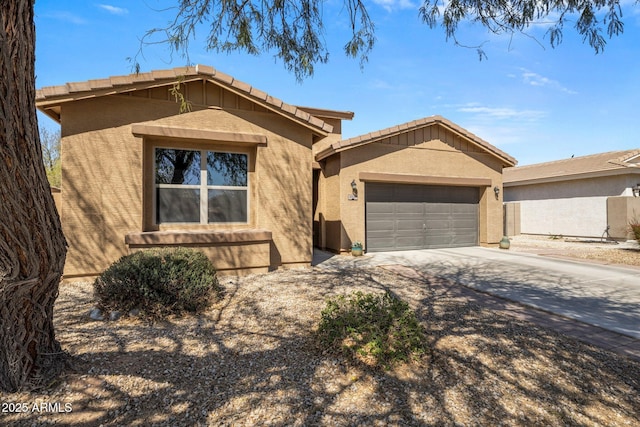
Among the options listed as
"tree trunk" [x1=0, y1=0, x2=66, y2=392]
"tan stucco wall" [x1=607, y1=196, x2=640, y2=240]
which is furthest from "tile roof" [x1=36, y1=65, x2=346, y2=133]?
"tan stucco wall" [x1=607, y1=196, x2=640, y2=240]

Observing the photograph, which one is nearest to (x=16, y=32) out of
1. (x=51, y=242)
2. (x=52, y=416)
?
(x=51, y=242)

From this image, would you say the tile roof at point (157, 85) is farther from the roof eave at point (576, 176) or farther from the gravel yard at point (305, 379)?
the roof eave at point (576, 176)

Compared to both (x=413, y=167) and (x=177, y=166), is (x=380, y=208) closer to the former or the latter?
(x=413, y=167)

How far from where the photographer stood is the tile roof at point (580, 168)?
15.7 m

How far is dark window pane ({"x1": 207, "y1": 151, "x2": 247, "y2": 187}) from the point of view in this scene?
7969 millimetres

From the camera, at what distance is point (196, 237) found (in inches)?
282

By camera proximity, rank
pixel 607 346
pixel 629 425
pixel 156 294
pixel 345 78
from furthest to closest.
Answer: pixel 345 78 → pixel 156 294 → pixel 607 346 → pixel 629 425

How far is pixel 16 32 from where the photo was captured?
93.8 inches

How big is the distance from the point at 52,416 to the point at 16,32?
2974 mm

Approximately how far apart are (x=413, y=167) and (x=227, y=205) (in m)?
7.39

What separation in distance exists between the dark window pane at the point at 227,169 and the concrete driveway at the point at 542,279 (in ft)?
11.0

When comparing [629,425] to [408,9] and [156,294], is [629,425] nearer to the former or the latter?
[156,294]

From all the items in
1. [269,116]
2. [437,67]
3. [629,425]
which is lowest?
[629,425]

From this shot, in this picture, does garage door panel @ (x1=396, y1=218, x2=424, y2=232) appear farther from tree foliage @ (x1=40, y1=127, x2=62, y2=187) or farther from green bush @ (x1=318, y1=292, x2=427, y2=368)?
tree foliage @ (x1=40, y1=127, x2=62, y2=187)
